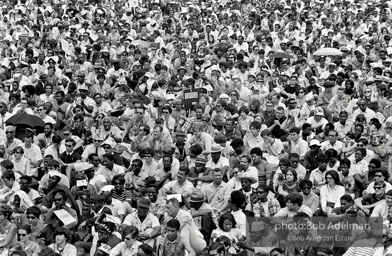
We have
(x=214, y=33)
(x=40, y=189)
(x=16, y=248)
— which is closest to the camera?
(x=16, y=248)

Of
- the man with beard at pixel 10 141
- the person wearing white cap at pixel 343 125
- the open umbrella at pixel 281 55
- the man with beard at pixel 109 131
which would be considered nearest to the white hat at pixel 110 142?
the man with beard at pixel 109 131

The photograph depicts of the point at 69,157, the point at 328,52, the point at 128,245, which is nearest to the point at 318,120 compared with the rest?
the point at 69,157

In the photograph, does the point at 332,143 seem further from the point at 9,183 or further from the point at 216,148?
the point at 9,183

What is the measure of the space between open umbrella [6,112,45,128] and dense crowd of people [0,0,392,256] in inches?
1.0

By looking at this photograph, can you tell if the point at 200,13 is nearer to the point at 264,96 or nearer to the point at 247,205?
the point at 264,96

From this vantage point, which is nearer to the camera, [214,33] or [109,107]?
[109,107]

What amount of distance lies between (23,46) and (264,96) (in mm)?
7440

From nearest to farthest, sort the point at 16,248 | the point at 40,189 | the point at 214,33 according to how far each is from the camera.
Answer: the point at 16,248, the point at 40,189, the point at 214,33

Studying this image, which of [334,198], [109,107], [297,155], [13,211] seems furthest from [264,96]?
[13,211]

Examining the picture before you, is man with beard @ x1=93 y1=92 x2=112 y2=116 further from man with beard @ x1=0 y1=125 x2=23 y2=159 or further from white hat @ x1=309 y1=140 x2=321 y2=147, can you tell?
white hat @ x1=309 y1=140 x2=321 y2=147

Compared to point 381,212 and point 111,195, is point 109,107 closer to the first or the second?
point 111,195

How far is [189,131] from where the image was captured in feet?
57.7

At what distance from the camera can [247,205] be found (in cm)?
1352

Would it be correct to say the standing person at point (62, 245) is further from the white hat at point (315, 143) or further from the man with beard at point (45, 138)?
the white hat at point (315, 143)
